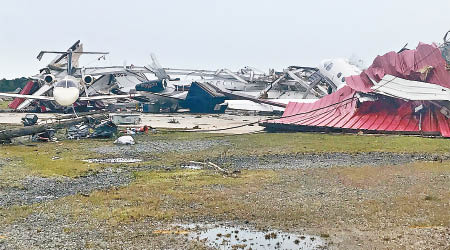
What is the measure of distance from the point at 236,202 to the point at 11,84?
115 meters

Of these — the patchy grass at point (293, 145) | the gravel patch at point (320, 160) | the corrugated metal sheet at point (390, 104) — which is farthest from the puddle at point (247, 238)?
the corrugated metal sheet at point (390, 104)

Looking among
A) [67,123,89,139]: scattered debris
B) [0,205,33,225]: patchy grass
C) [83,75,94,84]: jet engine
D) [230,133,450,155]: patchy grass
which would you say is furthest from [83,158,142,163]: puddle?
[83,75,94,84]: jet engine

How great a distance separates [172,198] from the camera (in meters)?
14.9

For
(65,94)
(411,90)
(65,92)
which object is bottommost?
(65,94)

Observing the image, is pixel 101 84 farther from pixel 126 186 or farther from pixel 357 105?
pixel 126 186

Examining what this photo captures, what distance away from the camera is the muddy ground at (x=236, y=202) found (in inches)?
441

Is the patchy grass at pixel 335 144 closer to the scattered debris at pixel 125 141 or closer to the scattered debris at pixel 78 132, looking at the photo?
the scattered debris at pixel 125 141

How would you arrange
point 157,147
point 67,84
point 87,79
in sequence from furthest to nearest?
point 87,79
point 67,84
point 157,147

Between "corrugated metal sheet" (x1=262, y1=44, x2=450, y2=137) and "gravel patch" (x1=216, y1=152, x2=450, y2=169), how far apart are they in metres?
7.72

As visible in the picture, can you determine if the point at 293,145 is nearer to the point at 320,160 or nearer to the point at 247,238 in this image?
the point at 320,160

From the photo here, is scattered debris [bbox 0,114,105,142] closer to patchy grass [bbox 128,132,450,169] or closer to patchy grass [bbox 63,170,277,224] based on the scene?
patchy grass [bbox 128,132,450,169]

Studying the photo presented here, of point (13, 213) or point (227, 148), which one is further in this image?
point (227, 148)

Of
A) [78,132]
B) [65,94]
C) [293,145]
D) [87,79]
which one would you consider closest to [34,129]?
[78,132]

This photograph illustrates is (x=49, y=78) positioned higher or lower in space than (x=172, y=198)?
higher
